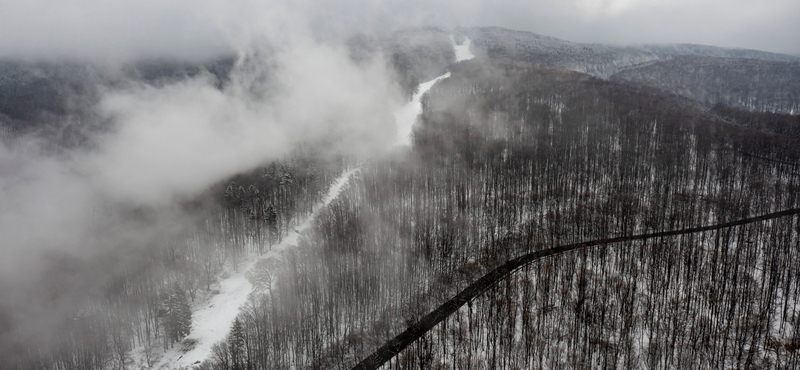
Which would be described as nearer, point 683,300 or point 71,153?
point 683,300

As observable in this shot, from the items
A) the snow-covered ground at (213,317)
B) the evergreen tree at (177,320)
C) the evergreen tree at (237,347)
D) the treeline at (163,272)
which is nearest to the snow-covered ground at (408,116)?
the treeline at (163,272)

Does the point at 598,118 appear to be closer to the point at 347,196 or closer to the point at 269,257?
the point at 347,196

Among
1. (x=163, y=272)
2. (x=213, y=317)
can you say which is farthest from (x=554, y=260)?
(x=163, y=272)

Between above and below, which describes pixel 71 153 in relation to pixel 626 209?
above

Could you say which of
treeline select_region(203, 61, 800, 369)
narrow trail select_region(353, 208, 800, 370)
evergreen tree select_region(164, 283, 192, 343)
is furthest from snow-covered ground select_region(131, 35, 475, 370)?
narrow trail select_region(353, 208, 800, 370)

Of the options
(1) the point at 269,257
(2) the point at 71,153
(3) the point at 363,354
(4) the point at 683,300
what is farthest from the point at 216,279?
(4) the point at 683,300
